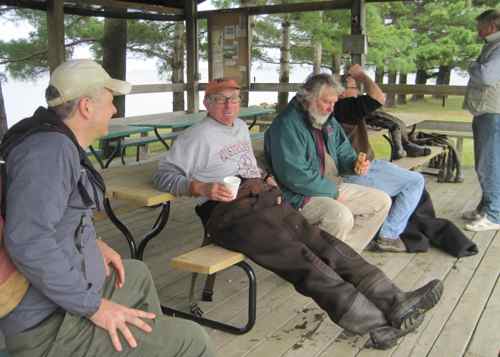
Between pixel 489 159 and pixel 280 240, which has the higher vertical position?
pixel 489 159

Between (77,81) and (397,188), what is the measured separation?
2573mm

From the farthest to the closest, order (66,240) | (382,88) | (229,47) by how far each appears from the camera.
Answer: (229,47), (382,88), (66,240)

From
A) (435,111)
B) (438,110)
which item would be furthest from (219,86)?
(438,110)

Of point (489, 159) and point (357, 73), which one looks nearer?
point (357, 73)

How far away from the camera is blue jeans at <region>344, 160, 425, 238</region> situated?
367cm

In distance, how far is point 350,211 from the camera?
3102mm

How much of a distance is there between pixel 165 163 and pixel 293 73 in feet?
38.0

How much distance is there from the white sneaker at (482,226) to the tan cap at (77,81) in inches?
132

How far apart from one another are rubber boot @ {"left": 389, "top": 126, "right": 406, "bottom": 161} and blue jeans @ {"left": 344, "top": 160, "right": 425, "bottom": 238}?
36.0 inches

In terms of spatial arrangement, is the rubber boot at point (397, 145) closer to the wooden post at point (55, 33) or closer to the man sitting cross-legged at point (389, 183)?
the man sitting cross-legged at point (389, 183)

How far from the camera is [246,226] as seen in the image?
2.48 meters

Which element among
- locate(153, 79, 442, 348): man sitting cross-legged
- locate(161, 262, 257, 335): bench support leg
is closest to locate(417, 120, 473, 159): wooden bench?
locate(153, 79, 442, 348): man sitting cross-legged

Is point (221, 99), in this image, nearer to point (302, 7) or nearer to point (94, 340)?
point (94, 340)

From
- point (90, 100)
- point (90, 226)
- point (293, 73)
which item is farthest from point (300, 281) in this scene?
point (293, 73)
